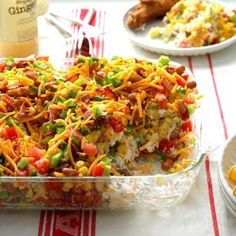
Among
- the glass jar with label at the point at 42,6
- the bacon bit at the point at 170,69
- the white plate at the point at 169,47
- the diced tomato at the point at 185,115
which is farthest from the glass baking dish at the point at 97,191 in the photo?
the glass jar with label at the point at 42,6

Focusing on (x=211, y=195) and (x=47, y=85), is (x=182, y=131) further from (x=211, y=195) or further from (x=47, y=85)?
(x=47, y=85)

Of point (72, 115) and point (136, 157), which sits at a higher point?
point (72, 115)

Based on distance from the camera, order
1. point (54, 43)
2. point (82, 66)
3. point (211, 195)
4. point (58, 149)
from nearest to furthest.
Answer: point (58, 149) < point (211, 195) < point (82, 66) < point (54, 43)

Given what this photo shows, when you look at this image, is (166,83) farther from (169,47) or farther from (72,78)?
(169,47)

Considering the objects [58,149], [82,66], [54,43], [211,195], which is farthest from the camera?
[54,43]

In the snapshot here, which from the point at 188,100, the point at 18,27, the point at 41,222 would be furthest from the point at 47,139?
the point at 18,27

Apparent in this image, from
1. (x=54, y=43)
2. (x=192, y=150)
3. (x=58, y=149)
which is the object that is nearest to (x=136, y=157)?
(x=192, y=150)

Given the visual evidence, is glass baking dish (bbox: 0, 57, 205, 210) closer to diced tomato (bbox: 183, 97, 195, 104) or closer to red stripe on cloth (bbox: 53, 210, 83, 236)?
red stripe on cloth (bbox: 53, 210, 83, 236)
